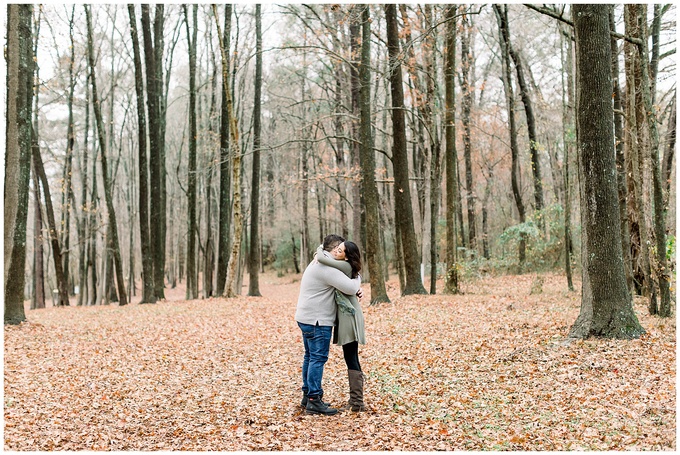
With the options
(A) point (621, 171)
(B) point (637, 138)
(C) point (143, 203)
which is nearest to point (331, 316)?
(B) point (637, 138)

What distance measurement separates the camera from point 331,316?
20.0 ft

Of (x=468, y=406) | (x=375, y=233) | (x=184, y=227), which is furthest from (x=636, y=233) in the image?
(x=184, y=227)

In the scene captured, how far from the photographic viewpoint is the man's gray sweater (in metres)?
5.99

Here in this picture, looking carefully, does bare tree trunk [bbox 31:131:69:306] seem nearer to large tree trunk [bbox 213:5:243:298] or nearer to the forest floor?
large tree trunk [bbox 213:5:243:298]

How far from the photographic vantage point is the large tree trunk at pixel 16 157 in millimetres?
12177

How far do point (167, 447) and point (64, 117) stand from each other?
2888 centimetres

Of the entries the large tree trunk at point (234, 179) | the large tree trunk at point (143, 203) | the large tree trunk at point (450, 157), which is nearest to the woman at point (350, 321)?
the large tree trunk at point (450, 157)

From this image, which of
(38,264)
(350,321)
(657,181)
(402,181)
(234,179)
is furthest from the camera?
(38,264)

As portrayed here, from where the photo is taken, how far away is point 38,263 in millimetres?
22953

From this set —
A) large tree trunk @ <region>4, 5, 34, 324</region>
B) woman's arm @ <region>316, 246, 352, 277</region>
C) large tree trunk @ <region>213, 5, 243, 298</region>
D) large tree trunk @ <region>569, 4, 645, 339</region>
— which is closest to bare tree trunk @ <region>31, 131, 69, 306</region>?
large tree trunk @ <region>213, 5, 243, 298</region>

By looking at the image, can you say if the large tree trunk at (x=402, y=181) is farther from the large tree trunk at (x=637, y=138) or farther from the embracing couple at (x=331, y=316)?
the embracing couple at (x=331, y=316)

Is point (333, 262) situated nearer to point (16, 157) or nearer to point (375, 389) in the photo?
point (375, 389)

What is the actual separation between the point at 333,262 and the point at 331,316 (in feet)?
1.89

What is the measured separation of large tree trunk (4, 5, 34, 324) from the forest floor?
1004 millimetres
